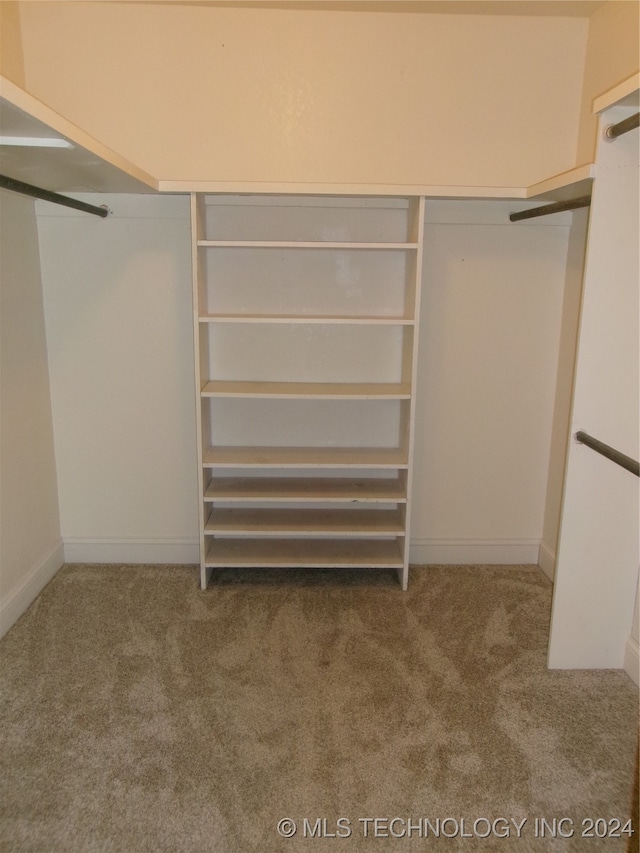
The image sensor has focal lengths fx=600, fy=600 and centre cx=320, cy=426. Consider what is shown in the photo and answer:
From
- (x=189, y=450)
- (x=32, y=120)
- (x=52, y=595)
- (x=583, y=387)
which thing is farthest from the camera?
(x=189, y=450)

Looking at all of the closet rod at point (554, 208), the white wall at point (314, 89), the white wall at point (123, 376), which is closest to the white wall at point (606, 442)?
the closet rod at point (554, 208)

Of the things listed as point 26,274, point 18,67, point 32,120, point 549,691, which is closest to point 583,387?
point 549,691

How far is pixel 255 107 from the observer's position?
8.71 feet

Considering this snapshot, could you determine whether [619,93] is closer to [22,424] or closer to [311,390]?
[311,390]

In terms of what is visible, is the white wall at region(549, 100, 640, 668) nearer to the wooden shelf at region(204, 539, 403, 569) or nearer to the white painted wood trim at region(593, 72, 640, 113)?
the white painted wood trim at region(593, 72, 640, 113)

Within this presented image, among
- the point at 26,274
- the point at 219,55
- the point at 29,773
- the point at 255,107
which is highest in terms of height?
the point at 219,55

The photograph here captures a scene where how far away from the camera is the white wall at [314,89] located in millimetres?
2582

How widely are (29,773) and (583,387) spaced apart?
214cm

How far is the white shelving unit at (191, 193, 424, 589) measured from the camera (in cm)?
279

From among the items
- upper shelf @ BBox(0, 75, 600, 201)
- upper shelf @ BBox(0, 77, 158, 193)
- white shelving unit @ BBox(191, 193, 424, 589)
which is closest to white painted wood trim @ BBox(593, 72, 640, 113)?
upper shelf @ BBox(0, 75, 600, 201)

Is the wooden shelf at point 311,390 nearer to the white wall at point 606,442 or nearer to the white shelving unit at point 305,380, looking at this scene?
the white shelving unit at point 305,380

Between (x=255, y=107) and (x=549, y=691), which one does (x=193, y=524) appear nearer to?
(x=549, y=691)

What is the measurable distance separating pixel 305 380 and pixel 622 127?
5.55 feet

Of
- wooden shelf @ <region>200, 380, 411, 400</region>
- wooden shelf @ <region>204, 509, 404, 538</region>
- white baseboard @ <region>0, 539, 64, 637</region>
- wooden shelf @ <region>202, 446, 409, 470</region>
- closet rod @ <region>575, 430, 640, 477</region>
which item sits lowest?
white baseboard @ <region>0, 539, 64, 637</region>
